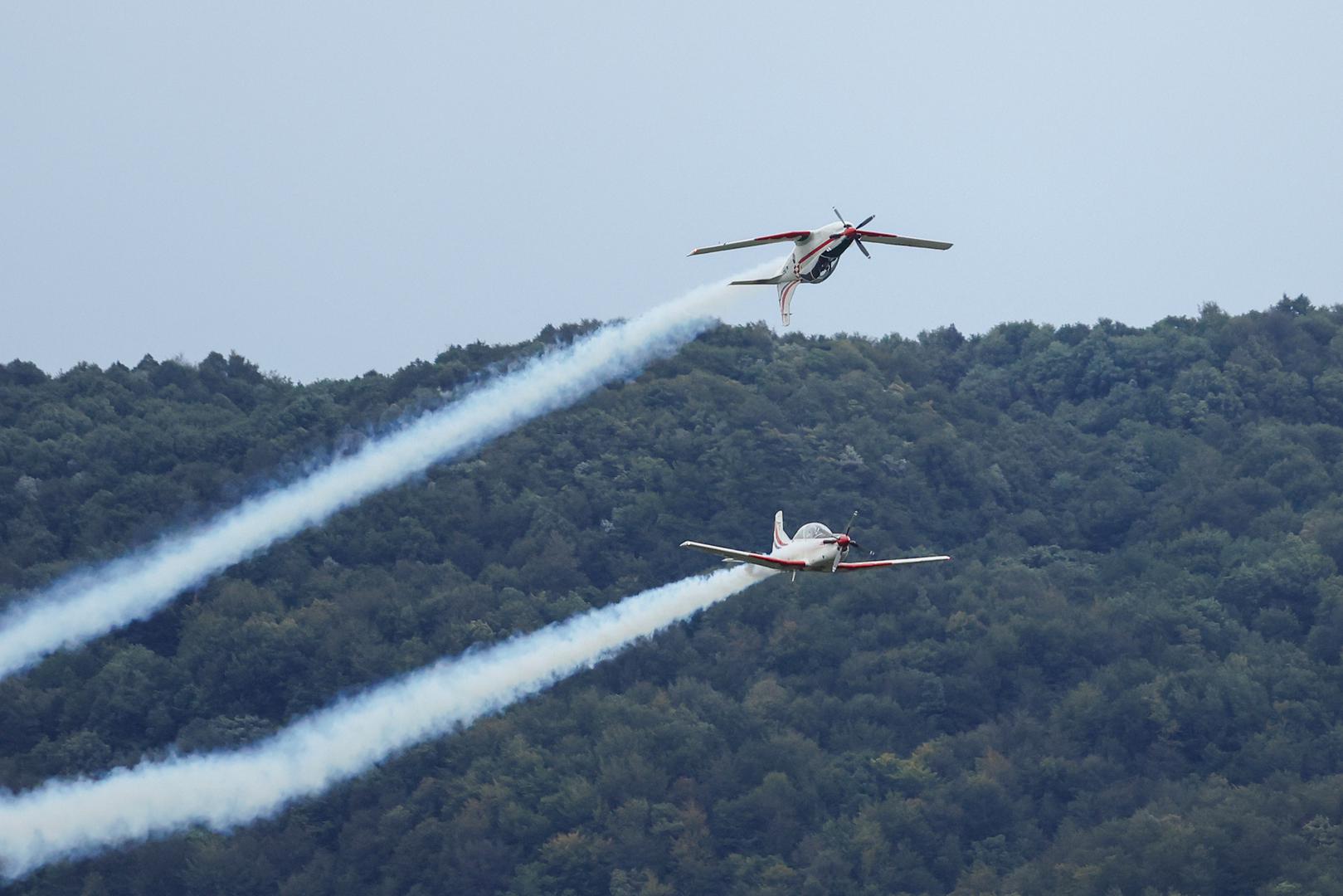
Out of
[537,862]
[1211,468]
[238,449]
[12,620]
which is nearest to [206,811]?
[12,620]

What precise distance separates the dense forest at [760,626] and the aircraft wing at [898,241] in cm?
4872

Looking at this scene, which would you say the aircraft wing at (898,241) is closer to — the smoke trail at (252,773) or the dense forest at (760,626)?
the smoke trail at (252,773)

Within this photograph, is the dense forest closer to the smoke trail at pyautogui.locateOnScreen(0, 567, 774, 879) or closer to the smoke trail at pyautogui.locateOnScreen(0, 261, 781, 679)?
the smoke trail at pyautogui.locateOnScreen(0, 567, 774, 879)

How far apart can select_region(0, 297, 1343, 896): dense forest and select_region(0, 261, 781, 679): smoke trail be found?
35.8m

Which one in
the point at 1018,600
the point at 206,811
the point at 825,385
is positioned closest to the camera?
the point at 206,811

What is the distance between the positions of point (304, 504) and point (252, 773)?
1822 cm

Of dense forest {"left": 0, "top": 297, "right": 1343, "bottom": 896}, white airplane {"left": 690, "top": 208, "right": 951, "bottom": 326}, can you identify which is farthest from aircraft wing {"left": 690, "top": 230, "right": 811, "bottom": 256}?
dense forest {"left": 0, "top": 297, "right": 1343, "bottom": 896}

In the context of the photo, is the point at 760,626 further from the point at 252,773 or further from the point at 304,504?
the point at 304,504

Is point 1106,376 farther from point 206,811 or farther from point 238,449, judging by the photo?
point 206,811

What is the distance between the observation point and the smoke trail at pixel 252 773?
87625mm

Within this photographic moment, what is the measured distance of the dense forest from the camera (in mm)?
118688

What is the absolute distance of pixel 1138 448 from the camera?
553ft

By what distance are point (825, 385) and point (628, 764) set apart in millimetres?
45241

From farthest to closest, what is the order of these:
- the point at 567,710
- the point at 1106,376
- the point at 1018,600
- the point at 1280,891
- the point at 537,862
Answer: the point at 1106,376 < the point at 1018,600 < the point at 567,710 < the point at 537,862 < the point at 1280,891
